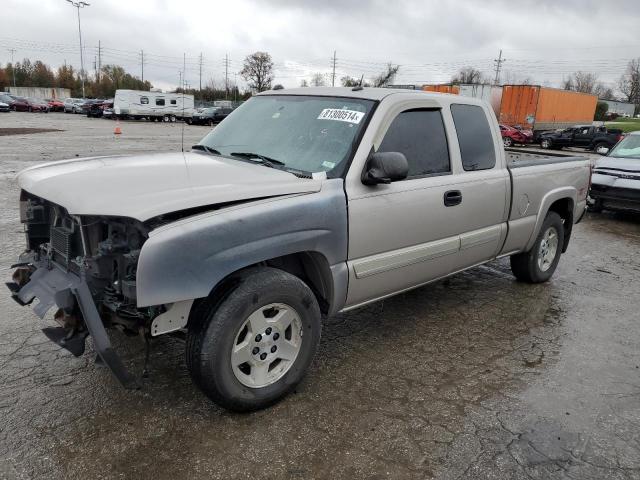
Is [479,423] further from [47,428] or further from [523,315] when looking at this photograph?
[47,428]

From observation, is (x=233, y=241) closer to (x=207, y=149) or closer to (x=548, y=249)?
→ (x=207, y=149)

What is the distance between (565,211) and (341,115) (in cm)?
347

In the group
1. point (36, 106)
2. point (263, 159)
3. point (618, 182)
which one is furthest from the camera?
point (36, 106)

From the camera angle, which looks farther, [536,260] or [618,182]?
[618,182]

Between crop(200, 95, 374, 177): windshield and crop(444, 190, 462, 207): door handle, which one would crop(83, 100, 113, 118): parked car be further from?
crop(444, 190, 462, 207): door handle

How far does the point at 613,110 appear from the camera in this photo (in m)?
98.1

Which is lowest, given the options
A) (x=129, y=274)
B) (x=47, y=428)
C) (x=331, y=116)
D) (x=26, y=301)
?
(x=47, y=428)

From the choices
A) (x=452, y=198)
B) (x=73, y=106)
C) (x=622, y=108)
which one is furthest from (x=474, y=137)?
(x=622, y=108)

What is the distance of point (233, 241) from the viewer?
2795mm

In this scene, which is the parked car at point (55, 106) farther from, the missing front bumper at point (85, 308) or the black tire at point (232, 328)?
the black tire at point (232, 328)

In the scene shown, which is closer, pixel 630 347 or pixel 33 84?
pixel 630 347

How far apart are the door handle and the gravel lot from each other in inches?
43.6

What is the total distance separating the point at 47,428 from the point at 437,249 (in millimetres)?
2845

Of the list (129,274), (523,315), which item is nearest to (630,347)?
(523,315)
